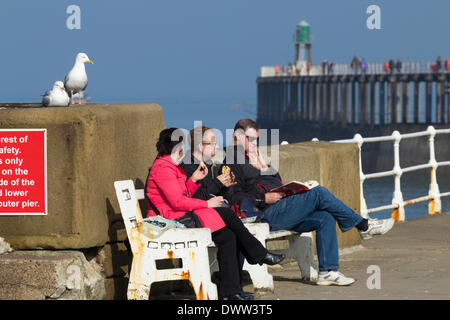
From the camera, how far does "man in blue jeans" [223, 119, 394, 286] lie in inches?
238

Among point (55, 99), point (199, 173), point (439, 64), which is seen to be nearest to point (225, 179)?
point (199, 173)

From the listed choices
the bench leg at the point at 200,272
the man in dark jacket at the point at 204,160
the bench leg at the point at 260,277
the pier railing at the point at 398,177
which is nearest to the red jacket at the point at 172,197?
the bench leg at the point at 200,272

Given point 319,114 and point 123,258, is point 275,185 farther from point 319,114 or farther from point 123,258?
point 319,114

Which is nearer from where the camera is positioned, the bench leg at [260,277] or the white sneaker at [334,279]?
the bench leg at [260,277]

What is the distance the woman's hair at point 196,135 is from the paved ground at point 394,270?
940 mm

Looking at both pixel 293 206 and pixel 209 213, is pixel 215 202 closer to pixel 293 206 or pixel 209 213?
pixel 209 213

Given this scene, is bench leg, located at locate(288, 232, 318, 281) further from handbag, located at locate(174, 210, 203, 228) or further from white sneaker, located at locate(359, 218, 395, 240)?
handbag, located at locate(174, 210, 203, 228)

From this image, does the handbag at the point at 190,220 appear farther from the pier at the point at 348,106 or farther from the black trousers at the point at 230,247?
the pier at the point at 348,106

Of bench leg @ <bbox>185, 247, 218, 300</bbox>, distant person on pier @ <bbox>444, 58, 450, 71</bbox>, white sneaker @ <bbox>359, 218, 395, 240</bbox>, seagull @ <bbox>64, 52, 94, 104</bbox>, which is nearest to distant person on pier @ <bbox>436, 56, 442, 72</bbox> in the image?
distant person on pier @ <bbox>444, 58, 450, 71</bbox>

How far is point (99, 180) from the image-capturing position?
5523mm

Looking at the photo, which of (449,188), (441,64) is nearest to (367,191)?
(449,188)

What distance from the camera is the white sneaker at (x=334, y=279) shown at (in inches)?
238

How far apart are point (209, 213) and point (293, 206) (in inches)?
31.5

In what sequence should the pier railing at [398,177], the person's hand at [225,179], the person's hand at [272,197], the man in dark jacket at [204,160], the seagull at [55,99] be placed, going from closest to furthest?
the seagull at [55,99]
the man in dark jacket at [204,160]
the person's hand at [225,179]
the person's hand at [272,197]
the pier railing at [398,177]
